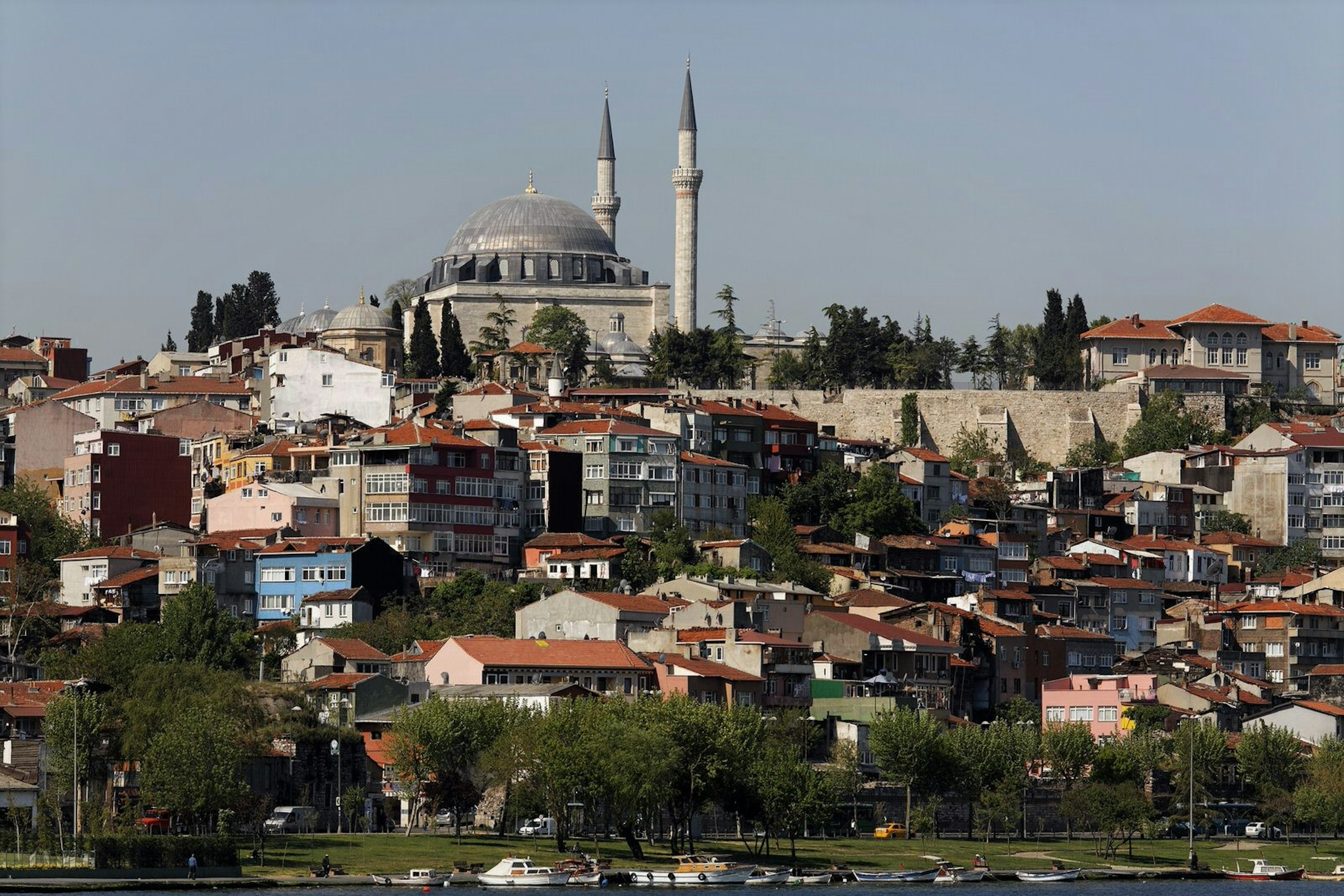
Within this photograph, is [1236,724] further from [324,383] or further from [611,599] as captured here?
[324,383]

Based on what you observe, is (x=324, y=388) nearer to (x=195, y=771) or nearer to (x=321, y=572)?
(x=321, y=572)

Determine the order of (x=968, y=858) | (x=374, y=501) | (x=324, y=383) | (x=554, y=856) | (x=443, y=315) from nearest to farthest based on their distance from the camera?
(x=554, y=856) < (x=968, y=858) < (x=374, y=501) < (x=324, y=383) < (x=443, y=315)

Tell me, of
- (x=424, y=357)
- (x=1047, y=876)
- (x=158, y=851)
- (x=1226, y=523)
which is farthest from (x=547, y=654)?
(x=424, y=357)

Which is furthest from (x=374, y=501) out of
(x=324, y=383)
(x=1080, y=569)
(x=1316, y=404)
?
(x=1316, y=404)

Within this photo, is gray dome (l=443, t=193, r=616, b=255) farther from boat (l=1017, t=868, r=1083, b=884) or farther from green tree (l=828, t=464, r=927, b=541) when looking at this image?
boat (l=1017, t=868, r=1083, b=884)

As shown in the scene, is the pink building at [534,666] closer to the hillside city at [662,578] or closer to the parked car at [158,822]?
the hillside city at [662,578]

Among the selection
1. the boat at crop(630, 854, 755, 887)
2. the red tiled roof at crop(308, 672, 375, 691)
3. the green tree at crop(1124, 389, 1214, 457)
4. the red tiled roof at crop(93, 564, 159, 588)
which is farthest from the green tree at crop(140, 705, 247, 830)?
the green tree at crop(1124, 389, 1214, 457)
